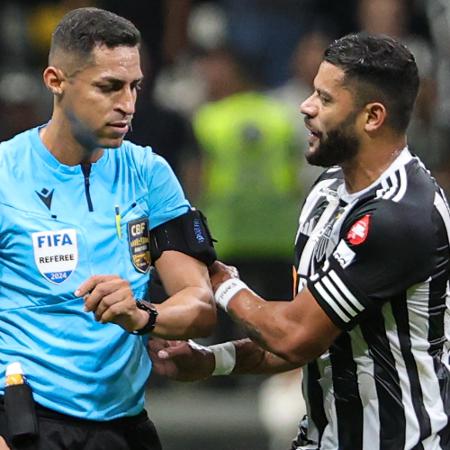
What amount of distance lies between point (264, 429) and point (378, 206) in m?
4.19

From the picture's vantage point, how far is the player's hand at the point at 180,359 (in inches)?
203

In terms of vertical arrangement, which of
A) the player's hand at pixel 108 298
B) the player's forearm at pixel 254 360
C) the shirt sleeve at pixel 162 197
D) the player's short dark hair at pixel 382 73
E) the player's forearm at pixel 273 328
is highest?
the player's short dark hair at pixel 382 73

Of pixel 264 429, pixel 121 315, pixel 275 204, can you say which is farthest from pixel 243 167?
pixel 121 315

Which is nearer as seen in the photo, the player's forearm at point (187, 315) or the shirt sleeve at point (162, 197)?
the player's forearm at point (187, 315)

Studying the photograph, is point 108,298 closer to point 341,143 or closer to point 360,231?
point 360,231

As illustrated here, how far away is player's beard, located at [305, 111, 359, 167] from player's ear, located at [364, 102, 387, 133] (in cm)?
4

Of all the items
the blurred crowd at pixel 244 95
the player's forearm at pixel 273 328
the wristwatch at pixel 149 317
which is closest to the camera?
the wristwatch at pixel 149 317

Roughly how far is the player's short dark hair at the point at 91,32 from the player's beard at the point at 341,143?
2.47 ft

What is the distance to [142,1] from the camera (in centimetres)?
1135

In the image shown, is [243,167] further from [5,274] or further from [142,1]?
[5,274]

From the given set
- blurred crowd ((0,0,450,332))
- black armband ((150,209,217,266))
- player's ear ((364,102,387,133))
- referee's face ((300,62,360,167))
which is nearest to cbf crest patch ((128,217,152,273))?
black armband ((150,209,217,266))

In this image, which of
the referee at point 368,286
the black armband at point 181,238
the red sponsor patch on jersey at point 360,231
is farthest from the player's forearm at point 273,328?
the red sponsor patch on jersey at point 360,231

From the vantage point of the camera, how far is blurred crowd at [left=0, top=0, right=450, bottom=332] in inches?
382

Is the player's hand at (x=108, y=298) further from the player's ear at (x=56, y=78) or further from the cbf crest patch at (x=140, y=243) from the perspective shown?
the player's ear at (x=56, y=78)
